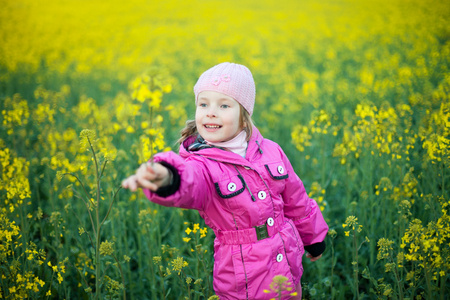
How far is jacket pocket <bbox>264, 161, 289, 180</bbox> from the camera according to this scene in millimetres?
2178

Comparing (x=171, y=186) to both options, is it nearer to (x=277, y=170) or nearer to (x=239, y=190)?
(x=239, y=190)

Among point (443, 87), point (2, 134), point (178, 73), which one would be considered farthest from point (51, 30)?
point (443, 87)

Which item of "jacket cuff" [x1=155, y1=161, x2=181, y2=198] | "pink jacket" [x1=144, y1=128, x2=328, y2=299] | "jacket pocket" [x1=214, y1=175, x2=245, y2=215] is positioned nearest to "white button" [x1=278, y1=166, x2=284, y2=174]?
"pink jacket" [x1=144, y1=128, x2=328, y2=299]

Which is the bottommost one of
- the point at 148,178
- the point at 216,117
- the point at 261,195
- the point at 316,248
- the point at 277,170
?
the point at 316,248

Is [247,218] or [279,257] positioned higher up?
[247,218]

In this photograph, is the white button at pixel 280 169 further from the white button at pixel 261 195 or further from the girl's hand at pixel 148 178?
the girl's hand at pixel 148 178

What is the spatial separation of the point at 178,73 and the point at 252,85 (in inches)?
288

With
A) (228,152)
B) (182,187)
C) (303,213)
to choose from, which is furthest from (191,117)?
(182,187)

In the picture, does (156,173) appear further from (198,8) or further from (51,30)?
(198,8)

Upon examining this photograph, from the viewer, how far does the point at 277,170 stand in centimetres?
221

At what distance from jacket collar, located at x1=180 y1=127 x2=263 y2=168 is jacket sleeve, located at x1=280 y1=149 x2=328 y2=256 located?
0.84 feet

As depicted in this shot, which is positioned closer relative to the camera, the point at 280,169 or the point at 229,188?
the point at 229,188

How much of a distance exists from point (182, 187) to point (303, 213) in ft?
3.39

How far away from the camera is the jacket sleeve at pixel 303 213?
2.36 m
